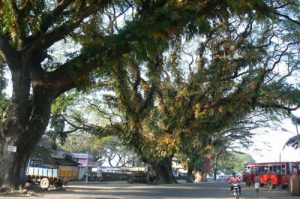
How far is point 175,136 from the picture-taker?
1372 inches

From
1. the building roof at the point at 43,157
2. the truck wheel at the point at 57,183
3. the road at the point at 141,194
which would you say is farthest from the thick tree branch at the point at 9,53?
the building roof at the point at 43,157

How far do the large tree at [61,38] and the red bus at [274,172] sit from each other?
24861 mm

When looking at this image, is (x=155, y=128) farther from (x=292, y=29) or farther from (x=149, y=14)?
(x=149, y=14)

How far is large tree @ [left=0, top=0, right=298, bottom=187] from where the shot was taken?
17.2m

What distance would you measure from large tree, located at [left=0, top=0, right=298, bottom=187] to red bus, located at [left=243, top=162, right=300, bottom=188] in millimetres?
24861

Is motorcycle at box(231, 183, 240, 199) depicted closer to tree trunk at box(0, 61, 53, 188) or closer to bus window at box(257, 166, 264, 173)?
tree trunk at box(0, 61, 53, 188)

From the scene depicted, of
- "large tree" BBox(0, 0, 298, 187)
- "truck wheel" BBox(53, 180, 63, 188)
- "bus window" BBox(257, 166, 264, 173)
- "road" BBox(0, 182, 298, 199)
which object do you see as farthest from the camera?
"bus window" BBox(257, 166, 264, 173)

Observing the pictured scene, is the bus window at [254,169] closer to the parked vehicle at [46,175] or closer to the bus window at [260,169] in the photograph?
the bus window at [260,169]

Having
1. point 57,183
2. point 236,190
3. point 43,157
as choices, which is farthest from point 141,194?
point 43,157

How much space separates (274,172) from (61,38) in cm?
3012

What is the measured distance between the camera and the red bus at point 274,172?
4278 cm

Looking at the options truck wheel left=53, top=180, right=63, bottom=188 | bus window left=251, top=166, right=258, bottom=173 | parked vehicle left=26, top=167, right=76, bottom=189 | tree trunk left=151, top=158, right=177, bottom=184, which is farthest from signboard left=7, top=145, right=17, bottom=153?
bus window left=251, top=166, right=258, bottom=173

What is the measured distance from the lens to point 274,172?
1781 inches

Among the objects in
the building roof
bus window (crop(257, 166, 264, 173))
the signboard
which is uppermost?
the building roof
